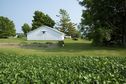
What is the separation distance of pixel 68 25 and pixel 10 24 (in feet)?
85.5

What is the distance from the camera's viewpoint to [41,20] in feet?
313

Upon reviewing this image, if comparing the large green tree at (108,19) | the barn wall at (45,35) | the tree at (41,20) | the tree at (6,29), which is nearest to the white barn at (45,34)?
the barn wall at (45,35)

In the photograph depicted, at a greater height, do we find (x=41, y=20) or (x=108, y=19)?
(x=41, y=20)

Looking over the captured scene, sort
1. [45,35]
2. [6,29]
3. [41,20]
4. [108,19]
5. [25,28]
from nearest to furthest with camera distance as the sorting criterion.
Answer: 1. [108,19]
2. [45,35]
3. [6,29]
4. [41,20]
5. [25,28]

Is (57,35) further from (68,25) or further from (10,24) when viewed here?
(68,25)

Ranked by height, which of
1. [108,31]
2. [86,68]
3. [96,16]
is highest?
[96,16]

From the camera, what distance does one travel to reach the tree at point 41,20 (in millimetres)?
94537

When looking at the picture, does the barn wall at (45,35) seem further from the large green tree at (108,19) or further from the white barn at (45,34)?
the large green tree at (108,19)

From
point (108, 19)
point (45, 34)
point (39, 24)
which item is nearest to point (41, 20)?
point (39, 24)

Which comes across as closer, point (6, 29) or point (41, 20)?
point (6, 29)

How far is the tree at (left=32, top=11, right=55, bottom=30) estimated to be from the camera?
94537 millimetres

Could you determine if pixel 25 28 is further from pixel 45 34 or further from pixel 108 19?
pixel 108 19

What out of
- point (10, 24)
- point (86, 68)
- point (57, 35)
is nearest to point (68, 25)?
point (10, 24)

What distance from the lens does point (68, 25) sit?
108m
